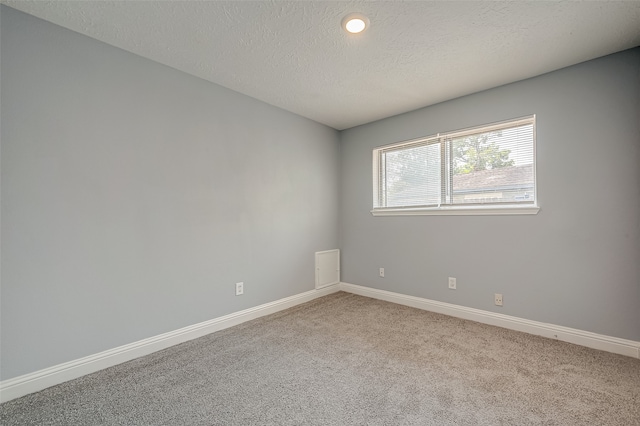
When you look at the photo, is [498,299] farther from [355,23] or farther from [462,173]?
[355,23]

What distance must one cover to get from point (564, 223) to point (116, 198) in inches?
145

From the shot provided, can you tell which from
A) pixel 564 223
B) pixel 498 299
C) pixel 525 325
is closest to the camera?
pixel 564 223

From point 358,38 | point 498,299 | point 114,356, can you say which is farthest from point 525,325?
point 114,356

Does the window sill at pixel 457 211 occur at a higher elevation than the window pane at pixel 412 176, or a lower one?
lower

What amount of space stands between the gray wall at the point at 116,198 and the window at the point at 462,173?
158 cm

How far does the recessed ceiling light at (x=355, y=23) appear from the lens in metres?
1.80

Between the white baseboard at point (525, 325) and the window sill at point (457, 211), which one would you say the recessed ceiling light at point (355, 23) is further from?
the white baseboard at point (525, 325)

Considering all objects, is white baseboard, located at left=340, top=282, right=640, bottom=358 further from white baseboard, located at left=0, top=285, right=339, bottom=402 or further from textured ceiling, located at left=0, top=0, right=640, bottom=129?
textured ceiling, located at left=0, top=0, right=640, bottom=129

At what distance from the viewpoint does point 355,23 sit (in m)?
1.86

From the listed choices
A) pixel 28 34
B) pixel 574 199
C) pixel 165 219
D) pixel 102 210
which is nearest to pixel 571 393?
pixel 574 199

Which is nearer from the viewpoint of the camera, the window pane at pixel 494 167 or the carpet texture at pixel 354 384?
the carpet texture at pixel 354 384

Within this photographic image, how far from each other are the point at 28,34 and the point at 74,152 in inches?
29.5

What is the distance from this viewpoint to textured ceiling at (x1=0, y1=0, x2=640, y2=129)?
5.68ft

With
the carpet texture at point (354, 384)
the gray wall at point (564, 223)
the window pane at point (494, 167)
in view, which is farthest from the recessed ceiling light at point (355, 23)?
the carpet texture at point (354, 384)
